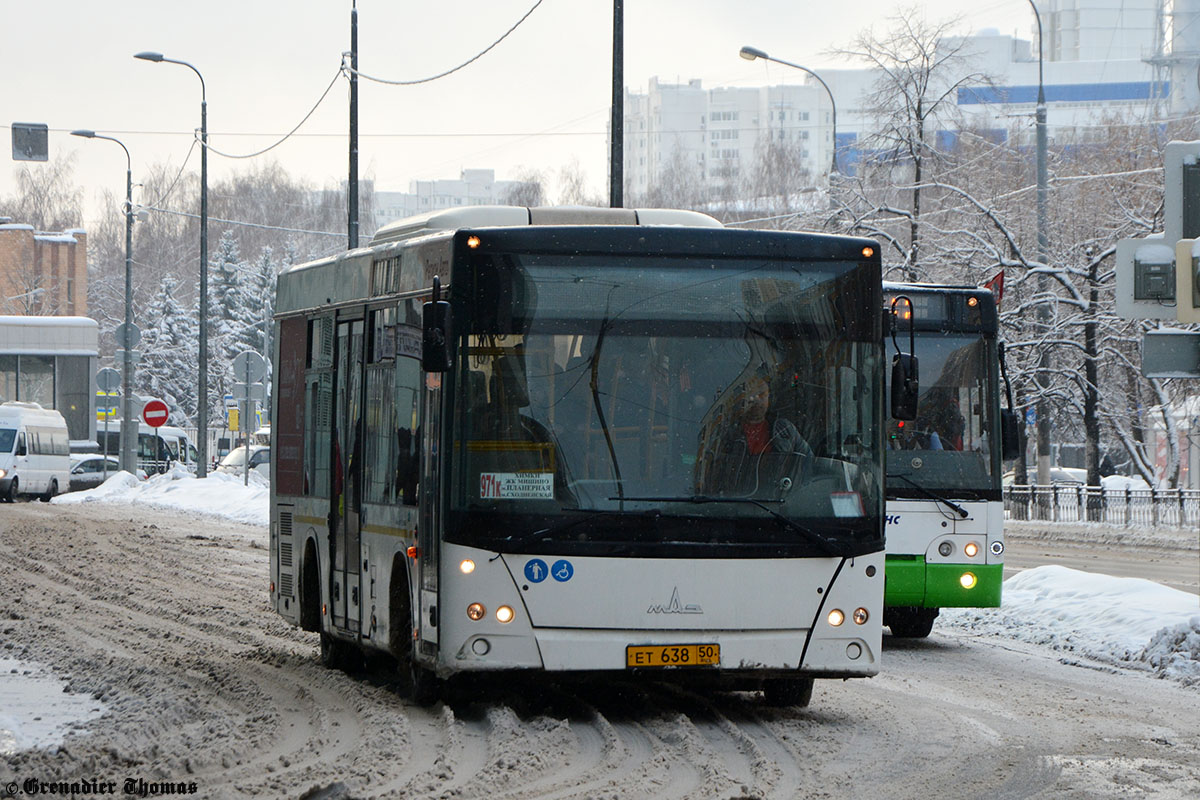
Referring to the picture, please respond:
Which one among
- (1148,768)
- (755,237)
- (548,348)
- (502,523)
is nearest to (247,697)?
(502,523)

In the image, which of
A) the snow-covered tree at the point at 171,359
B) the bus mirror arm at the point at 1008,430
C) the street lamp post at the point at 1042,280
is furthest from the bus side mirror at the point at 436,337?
the snow-covered tree at the point at 171,359

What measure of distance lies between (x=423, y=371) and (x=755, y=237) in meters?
1.96

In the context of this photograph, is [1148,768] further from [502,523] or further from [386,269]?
[386,269]

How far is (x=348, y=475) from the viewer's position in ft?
38.5

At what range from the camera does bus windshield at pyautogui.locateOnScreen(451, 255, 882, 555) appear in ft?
32.0

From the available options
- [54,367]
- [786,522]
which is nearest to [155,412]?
[54,367]

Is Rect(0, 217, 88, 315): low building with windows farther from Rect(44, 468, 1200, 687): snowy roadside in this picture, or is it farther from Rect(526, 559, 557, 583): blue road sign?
Rect(526, 559, 557, 583): blue road sign

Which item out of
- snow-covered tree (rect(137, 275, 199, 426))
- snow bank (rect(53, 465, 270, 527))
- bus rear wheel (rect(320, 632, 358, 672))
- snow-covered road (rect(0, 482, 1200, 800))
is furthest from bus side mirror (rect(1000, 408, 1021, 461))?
snow-covered tree (rect(137, 275, 199, 426))

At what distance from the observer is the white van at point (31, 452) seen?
46.6 metres

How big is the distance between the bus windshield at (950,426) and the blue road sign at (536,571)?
5.80 meters

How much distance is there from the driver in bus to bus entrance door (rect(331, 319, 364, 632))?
106 inches

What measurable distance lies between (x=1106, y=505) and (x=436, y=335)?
1206 inches

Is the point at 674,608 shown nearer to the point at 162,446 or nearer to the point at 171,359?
the point at 162,446

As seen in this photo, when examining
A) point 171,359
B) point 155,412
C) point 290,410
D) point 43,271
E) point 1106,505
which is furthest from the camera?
point 43,271
